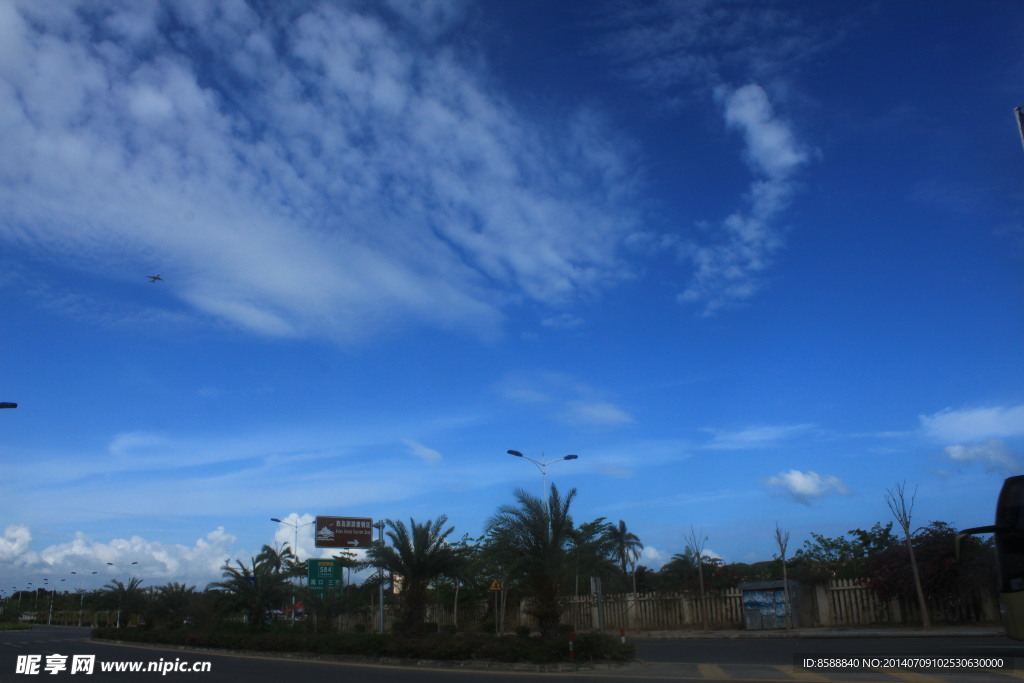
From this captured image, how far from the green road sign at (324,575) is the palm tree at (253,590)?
4.68 meters

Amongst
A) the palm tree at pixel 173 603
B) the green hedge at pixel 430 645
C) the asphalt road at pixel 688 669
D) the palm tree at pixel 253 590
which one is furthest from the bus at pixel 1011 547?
the palm tree at pixel 173 603

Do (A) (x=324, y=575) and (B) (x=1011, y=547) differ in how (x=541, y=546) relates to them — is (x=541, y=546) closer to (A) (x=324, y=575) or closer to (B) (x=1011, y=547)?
(B) (x=1011, y=547)

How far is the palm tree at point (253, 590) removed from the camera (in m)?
37.0

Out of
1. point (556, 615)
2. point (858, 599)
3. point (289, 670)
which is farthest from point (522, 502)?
point (858, 599)

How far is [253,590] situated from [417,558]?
1225 cm

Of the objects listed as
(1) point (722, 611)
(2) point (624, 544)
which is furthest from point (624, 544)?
(1) point (722, 611)

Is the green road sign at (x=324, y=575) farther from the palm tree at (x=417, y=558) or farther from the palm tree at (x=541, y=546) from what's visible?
the palm tree at (x=541, y=546)

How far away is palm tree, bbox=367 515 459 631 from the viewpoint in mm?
30156

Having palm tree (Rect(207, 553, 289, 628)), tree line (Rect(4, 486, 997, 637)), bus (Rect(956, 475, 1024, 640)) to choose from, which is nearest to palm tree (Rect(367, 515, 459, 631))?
tree line (Rect(4, 486, 997, 637))

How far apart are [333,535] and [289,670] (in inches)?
976

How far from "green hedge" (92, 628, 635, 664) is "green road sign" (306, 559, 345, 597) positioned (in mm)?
7186

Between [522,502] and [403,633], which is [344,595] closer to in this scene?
[403,633]

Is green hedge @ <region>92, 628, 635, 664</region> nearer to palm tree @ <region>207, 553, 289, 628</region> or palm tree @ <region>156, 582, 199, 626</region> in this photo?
palm tree @ <region>207, 553, 289, 628</region>

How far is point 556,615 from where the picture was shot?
23312 mm
